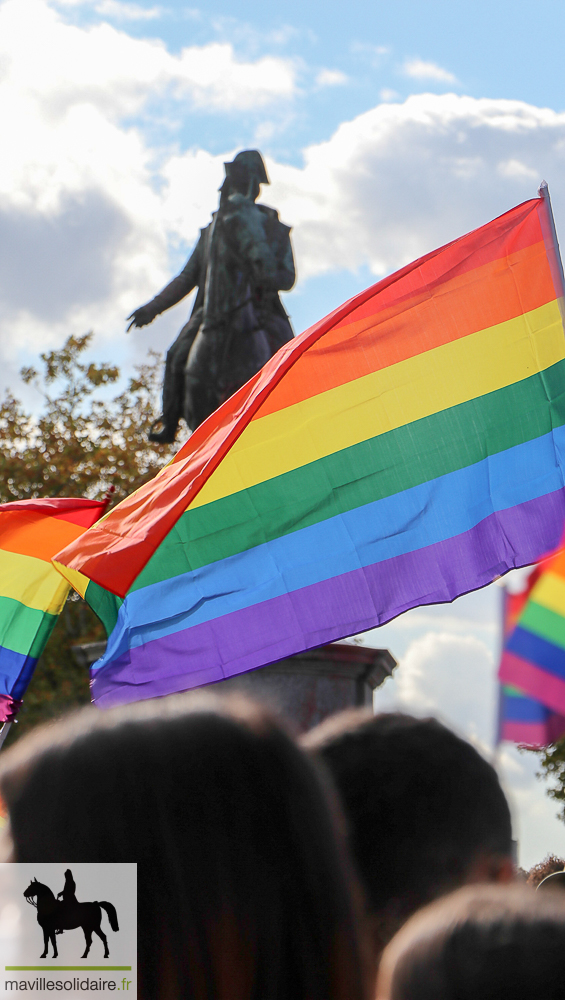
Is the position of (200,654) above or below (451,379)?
below

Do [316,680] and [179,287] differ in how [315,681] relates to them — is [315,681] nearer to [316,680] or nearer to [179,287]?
[316,680]

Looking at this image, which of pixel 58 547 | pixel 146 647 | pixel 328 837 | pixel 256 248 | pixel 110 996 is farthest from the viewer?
pixel 256 248

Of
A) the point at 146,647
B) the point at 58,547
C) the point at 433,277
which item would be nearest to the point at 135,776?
the point at 146,647

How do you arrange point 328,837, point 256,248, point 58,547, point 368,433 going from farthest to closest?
1. point 256,248
2. point 58,547
3. point 368,433
4. point 328,837

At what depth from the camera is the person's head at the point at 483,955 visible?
104 centimetres

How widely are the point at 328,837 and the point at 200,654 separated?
1.80 metres

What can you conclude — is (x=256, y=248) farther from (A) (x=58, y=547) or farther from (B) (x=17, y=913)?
(B) (x=17, y=913)

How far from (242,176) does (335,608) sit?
20.2ft

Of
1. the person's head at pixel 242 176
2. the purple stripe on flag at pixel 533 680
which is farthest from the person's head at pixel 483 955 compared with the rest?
the person's head at pixel 242 176

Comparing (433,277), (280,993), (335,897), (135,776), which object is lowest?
(280,993)

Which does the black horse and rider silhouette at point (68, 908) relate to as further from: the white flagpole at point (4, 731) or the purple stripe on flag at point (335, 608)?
the white flagpole at point (4, 731)

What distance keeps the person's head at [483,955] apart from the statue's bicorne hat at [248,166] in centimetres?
798

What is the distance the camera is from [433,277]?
3326mm

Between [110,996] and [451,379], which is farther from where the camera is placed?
[451,379]
